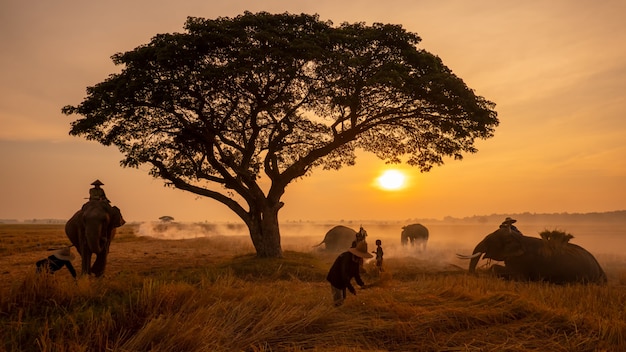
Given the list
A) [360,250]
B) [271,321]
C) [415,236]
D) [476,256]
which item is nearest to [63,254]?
[271,321]

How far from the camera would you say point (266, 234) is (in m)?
19.6

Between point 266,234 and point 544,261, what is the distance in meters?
11.4

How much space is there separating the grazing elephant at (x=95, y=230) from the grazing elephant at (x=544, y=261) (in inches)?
505

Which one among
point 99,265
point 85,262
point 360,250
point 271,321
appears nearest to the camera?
point 271,321

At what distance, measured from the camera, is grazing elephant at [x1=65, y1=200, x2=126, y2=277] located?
12352mm

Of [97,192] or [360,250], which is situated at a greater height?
[97,192]

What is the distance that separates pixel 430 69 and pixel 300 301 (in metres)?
12.8

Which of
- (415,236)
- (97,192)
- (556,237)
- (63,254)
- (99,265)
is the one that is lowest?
(415,236)

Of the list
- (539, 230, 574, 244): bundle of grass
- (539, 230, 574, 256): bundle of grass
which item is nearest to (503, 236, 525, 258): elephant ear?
(539, 230, 574, 256): bundle of grass

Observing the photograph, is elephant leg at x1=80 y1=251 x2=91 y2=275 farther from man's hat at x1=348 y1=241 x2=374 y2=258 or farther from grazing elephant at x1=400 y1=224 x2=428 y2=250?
grazing elephant at x1=400 y1=224 x2=428 y2=250

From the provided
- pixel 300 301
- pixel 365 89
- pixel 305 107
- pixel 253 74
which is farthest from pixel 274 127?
pixel 300 301

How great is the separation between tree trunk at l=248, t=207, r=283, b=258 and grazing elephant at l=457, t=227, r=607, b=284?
8.65 metres

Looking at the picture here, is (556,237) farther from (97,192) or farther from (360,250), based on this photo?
(97,192)

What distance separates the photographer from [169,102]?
18.0m
